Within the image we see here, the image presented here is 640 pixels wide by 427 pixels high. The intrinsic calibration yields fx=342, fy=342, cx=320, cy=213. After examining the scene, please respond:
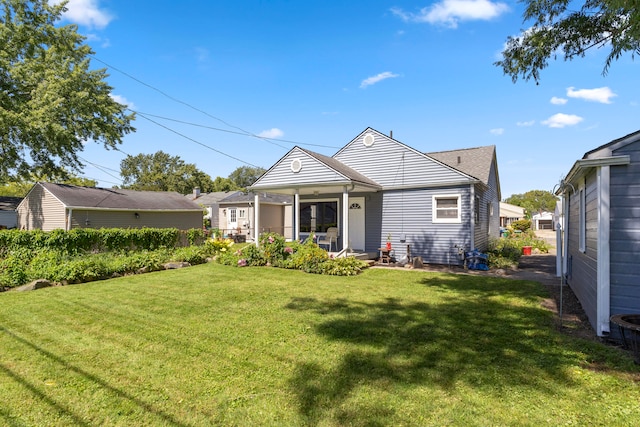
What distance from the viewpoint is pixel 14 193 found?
47.2 metres

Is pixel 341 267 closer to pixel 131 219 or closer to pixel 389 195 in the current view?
pixel 389 195

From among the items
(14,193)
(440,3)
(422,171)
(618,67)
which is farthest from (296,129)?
(14,193)

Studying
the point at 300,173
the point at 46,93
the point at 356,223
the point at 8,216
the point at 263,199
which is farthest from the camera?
the point at 263,199

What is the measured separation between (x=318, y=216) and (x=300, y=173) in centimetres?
292

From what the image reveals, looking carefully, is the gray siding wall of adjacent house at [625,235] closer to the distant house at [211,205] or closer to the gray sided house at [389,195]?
the gray sided house at [389,195]

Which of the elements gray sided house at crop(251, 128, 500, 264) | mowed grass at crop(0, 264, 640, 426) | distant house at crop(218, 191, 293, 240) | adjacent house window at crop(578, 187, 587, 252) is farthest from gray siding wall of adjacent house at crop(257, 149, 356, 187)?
distant house at crop(218, 191, 293, 240)

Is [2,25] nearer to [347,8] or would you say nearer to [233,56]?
[233,56]

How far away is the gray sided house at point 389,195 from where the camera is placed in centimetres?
1259

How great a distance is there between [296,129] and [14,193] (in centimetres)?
4592

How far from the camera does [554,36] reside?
7746mm

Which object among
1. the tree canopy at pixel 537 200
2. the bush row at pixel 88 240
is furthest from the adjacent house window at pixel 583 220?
the tree canopy at pixel 537 200

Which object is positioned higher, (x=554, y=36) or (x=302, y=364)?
(x=554, y=36)

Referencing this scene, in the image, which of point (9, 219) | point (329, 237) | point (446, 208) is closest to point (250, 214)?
point (329, 237)

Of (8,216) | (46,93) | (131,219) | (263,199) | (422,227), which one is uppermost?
(46,93)
